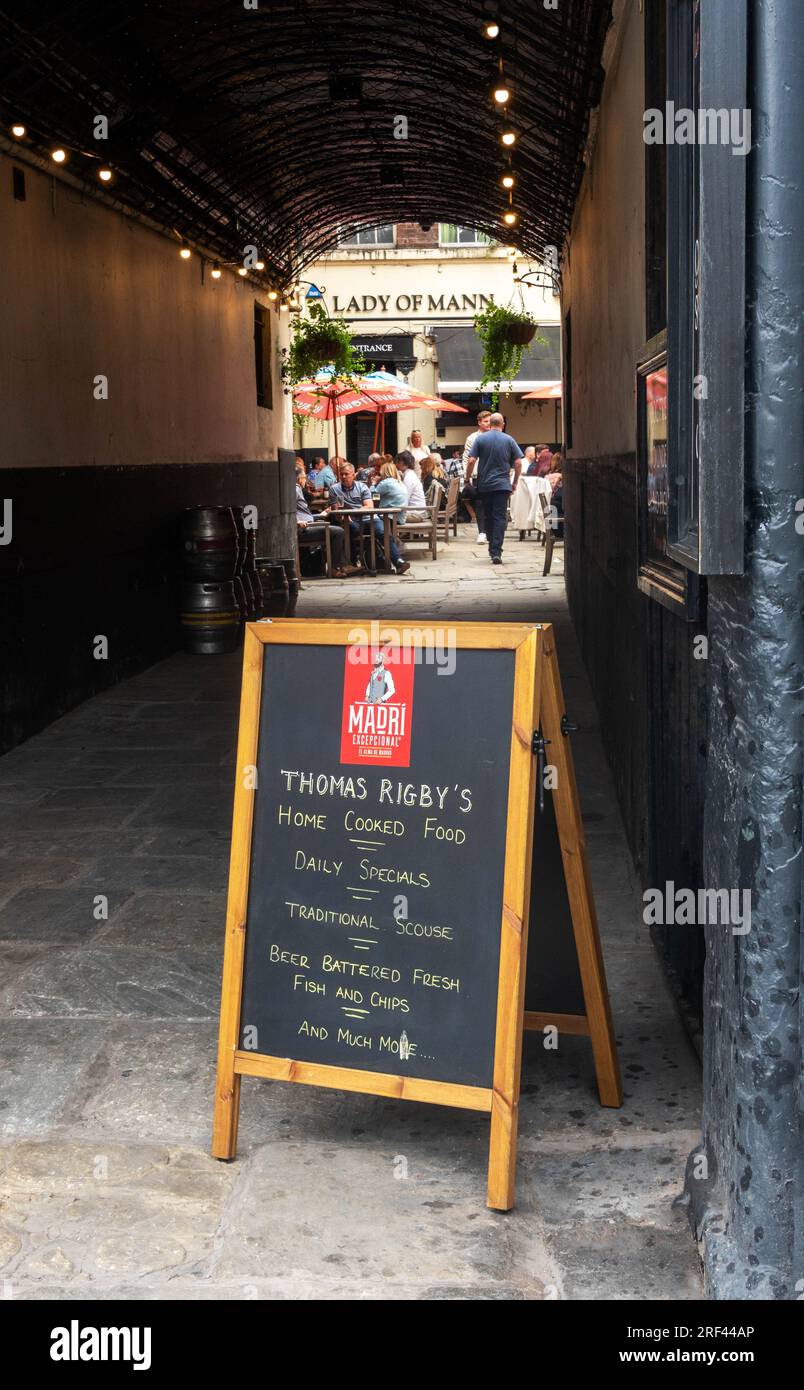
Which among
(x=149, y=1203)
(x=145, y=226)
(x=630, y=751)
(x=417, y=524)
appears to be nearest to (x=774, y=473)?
(x=149, y=1203)

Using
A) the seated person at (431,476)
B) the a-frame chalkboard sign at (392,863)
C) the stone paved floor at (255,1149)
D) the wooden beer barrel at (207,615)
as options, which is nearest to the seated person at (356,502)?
the seated person at (431,476)

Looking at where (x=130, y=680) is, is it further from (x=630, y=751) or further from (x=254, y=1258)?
(x=254, y=1258)

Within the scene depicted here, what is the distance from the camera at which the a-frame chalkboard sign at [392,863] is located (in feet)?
9.64

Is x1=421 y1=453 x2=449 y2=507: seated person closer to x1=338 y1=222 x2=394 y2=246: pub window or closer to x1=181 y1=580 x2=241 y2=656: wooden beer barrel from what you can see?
x1=338 y1=222 x2=394 y2=246: pub window

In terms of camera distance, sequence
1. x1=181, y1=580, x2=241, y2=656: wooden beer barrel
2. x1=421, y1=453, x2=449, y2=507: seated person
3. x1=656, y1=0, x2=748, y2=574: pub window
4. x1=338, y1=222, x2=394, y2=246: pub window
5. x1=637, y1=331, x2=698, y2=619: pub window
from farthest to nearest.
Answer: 1. x1=338, y1=222, x2=394, y2=246: pub window
2. x1=421, y1=453, x2=449, y2=507: seated person
3. x1=181, y1=580, x2=241, y2=656: wooden beer barrel
4. x1=637, y1=331, x2=698, y2=619: pub window
5. x1=656, y1=0, x2=748, y2=574: pub window

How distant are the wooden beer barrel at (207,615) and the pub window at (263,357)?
14.5 ft

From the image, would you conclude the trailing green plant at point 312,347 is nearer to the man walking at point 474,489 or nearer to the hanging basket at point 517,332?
the hanging basket at point 517,332

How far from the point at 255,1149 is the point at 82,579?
243 inches

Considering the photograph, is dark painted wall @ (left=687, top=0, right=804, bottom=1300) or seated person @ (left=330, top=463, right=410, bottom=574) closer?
dark painted wall @ (left=687, top=0, right=804, bottom=1300)

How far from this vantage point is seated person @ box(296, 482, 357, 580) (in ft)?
55.9

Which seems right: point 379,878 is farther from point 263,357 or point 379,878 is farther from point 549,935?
point 263,357

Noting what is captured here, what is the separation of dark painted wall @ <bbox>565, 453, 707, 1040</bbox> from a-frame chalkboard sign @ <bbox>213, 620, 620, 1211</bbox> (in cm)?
67

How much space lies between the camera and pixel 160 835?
5910 millimetres

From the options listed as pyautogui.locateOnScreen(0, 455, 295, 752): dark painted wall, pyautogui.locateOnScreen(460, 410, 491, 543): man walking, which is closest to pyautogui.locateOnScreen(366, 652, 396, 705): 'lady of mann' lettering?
pyautogui.locateOnScreen(0, 455, 295, 752): dark painted wall
